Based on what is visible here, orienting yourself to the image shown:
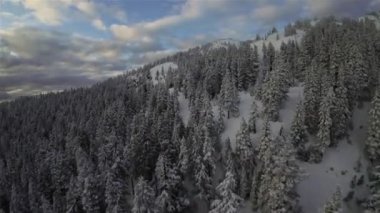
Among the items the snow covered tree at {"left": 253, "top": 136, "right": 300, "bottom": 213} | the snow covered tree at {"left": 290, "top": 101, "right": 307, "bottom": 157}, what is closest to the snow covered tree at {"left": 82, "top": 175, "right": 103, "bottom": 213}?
the snow covered tree at {"left": 253, "top": 136, "right": 300, "bottom": 213}

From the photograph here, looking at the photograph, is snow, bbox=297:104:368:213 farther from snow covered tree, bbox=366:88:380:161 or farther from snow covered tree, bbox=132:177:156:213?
snow covered tree, bbox=132:177:156:213

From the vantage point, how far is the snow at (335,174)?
2540 inches

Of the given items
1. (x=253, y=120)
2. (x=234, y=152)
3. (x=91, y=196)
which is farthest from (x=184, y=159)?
(x=253, y=120)

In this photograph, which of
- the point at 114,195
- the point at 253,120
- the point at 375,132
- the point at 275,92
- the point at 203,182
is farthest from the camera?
the point at 275,92

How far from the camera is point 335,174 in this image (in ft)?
230

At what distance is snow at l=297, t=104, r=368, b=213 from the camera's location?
212ft

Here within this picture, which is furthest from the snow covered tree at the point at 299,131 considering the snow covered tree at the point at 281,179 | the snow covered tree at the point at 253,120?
the snow covered tree at the point at 281,179

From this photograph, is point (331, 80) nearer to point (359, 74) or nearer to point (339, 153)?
point (359, 74)

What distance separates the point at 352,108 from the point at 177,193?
4607cm

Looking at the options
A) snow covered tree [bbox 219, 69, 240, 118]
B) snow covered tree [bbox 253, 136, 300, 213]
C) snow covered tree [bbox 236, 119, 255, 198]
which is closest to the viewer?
snow covered tree [bbox 253, 136, 300, 213]

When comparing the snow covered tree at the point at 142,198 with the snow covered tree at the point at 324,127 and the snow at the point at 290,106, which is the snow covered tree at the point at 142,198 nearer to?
the snow covered tree at the point at 324,127

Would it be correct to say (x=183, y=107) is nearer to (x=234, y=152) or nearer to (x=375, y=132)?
(x=234, y=152)

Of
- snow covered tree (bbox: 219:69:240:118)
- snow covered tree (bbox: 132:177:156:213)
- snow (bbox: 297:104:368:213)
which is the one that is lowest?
snow (bbox: 297:104:368:213)

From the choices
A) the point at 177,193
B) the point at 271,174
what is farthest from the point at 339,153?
the point at 177,193
